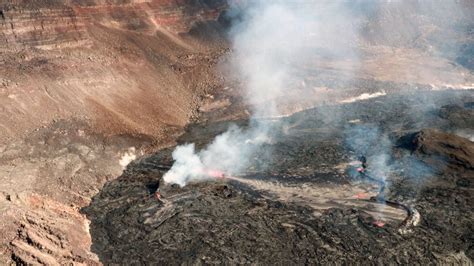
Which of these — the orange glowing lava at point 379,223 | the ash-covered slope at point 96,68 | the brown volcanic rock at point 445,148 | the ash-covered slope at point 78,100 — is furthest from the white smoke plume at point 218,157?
the brown volcanic rock at point 445,148

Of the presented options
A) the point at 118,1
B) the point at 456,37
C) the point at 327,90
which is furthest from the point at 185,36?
the point at 456,37

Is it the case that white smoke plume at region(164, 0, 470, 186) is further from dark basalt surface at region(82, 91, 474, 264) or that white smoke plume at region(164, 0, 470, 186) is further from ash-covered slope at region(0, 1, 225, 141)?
ash-covered slope at region(0, 1, 225, 141)

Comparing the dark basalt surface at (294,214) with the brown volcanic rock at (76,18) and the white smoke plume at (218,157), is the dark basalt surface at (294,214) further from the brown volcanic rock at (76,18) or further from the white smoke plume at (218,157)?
the brown volcanic rock at (76,18)

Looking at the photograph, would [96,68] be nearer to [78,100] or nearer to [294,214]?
[78,100]

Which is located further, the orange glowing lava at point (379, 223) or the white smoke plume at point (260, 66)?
the white smoke plume at point (260, 66)

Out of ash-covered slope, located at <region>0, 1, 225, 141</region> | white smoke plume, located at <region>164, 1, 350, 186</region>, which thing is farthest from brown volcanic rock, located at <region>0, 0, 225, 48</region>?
white smoke plume, located at <region>164, 1, 350, 186</region>

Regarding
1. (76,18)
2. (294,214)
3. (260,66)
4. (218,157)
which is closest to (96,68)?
(76,18)
